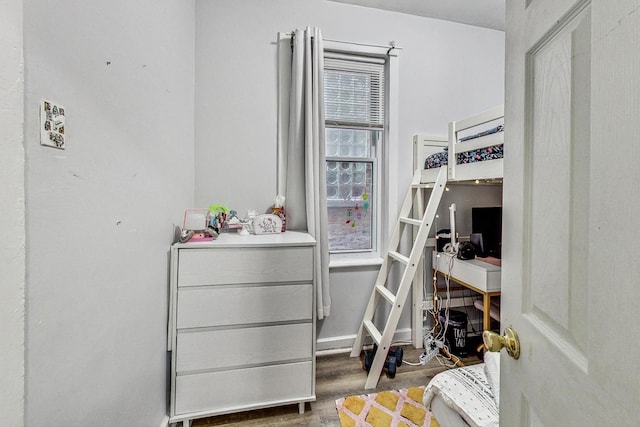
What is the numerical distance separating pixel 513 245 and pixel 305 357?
1338 mm

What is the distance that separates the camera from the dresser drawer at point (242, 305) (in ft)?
4.78

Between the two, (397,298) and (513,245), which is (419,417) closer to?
(397,298)

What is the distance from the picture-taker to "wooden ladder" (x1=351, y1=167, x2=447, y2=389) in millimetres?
1893

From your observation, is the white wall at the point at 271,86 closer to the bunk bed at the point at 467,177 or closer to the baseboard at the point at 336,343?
the baseboard at the point at 336,343

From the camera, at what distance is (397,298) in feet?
6.37

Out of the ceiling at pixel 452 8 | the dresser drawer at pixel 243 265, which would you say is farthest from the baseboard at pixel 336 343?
the ceiling at pixel 452 8

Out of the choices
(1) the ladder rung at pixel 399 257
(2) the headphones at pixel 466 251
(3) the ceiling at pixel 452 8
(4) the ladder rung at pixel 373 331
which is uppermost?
(3) the ceiling at pixel 452 8

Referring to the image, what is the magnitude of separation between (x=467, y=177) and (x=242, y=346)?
1775 mm

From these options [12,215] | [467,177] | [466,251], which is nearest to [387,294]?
[466,251]

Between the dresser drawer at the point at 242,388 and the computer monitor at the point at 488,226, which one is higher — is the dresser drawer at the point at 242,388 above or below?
below

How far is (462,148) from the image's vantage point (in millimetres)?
1926

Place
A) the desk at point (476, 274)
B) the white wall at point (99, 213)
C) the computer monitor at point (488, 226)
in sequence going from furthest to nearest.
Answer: the computer monitor at point (488, 226), the desk at point (476, 274), the white wall at point (99, 213)

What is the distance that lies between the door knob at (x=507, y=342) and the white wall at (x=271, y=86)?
5.49 feet

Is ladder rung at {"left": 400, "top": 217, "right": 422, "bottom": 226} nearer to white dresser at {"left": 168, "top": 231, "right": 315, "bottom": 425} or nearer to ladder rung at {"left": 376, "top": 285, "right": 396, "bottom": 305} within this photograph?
ladder rung at {"left": 376, "top": 285, "right": 396, "bottom": 305}
